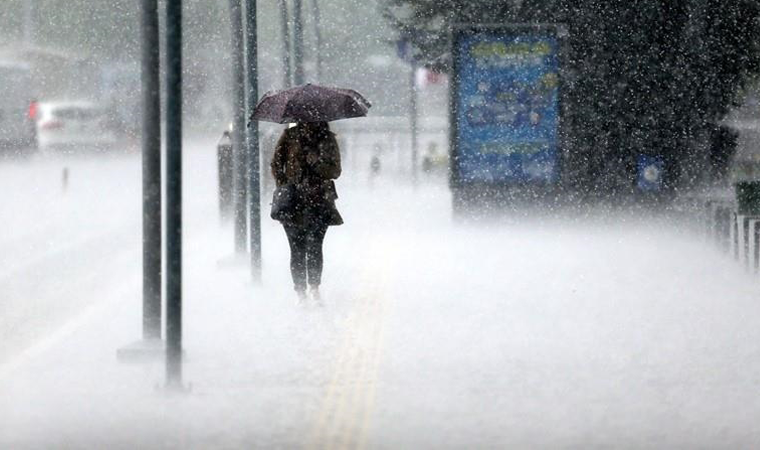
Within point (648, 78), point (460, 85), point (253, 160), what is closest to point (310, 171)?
point (253, 160)

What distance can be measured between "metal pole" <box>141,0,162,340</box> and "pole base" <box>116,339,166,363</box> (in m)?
0.17

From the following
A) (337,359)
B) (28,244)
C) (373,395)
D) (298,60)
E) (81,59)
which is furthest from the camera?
(81,59)

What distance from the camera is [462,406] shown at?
30.9 feet

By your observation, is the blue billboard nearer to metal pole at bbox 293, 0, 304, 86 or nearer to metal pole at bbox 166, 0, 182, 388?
metal pole at bbox 293, 0, 304, 86

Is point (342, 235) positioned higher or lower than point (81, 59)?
lower

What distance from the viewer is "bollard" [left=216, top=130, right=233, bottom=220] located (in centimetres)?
2333

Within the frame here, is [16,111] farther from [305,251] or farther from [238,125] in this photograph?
[305,251]

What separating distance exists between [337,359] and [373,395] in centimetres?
141

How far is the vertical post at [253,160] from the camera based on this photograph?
15.8 m

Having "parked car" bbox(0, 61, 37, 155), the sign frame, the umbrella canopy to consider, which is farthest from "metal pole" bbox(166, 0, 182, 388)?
"parked car" bbox(0, 61, 37, 155)

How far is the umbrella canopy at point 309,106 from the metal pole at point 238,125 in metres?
3.19

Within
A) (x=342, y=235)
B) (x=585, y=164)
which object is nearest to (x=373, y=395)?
(x=342, y=235)

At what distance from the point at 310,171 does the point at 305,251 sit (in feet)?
2.22

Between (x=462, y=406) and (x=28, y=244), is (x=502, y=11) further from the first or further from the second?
(x=462, y=406)
